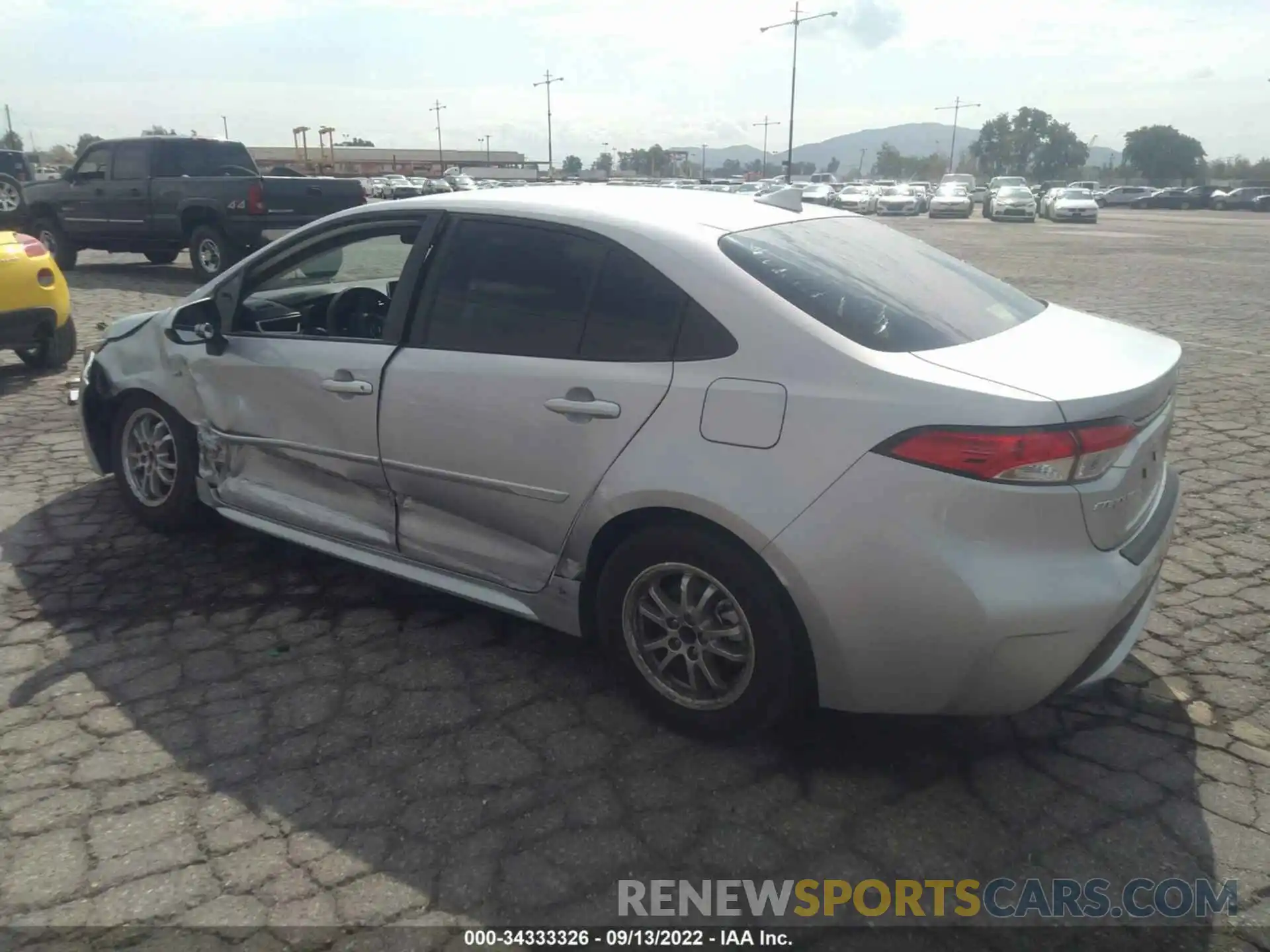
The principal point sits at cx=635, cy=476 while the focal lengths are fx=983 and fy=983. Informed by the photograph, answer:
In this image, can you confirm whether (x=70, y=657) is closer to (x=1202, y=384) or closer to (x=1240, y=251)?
(x=1202, y=384)

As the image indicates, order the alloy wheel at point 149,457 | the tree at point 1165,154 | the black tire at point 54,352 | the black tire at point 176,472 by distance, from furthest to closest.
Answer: the tree at point 1165,154 < the black tire at point 54,352 < the alloy wheel at point 149,457 < the black tire at point 176,472

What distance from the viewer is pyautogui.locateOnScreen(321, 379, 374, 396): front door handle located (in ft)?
11.8

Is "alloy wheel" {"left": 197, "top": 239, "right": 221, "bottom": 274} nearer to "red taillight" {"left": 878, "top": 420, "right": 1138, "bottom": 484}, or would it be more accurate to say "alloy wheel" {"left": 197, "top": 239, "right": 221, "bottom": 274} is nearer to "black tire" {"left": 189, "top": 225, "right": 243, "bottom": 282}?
"black tire" {"left": 189, "top": 225, "right": 243, "bottom": 282}

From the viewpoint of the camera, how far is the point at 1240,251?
22.0m

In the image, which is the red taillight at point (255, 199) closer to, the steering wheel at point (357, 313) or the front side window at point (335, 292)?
the front side window at point (335, 292)

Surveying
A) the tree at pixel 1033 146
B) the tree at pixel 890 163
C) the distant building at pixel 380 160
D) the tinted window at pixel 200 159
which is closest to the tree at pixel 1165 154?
the tree at pixel 1033 146

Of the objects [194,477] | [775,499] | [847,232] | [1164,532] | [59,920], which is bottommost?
[59,920]

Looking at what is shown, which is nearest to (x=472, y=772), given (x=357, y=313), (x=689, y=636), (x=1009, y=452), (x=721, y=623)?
(x=689, y=636)

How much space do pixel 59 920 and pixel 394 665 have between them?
1.35m

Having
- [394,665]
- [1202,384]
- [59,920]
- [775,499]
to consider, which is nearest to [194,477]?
[394,665]

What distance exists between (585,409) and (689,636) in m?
0.76

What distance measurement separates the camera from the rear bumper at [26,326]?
7.36 m

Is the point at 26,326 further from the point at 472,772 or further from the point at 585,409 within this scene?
the point at 472,772

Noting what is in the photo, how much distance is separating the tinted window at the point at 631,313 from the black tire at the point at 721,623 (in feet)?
1.82
